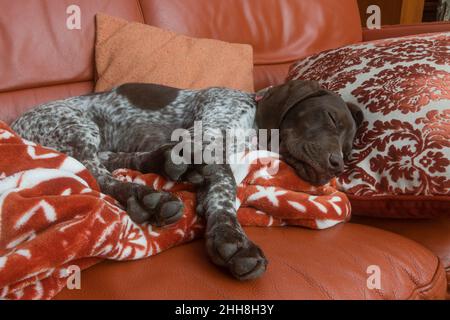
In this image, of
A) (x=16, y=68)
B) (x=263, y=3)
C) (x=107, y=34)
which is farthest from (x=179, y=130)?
(x=263, y=3)

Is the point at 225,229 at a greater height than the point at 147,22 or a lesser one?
lesser

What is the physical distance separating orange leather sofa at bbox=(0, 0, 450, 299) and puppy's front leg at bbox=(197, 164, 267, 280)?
4 centimetres

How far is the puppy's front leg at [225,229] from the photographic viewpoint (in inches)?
46.2

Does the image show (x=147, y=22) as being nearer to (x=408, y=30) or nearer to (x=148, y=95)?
(x=148, y=95)

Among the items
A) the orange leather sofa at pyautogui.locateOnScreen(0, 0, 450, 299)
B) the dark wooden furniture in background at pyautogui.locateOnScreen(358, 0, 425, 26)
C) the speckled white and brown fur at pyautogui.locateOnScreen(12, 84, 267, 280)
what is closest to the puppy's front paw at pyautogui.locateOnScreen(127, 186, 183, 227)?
the speckled white and brown fur at pyautogui.locateOnScreen(12, 84, 267, 280)

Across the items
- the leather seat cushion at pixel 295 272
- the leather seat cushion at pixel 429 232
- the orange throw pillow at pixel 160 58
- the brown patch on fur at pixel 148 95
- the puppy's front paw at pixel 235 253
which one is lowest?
the leather seat cushion at pixel 429 232

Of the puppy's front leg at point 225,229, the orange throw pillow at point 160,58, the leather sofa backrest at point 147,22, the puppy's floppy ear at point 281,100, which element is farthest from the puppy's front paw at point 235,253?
the leather sofa backrest at point 147,22

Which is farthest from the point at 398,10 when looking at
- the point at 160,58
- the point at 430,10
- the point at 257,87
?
the point at 160,58

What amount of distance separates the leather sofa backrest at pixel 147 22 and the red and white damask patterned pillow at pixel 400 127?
1071 mm

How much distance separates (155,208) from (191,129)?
692 millimetres

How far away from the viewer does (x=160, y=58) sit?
2.53 m

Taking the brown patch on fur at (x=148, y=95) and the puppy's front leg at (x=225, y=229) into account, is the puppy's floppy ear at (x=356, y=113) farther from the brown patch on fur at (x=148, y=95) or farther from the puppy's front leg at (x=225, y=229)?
the brown patch on fur at (x=148, y=95)
